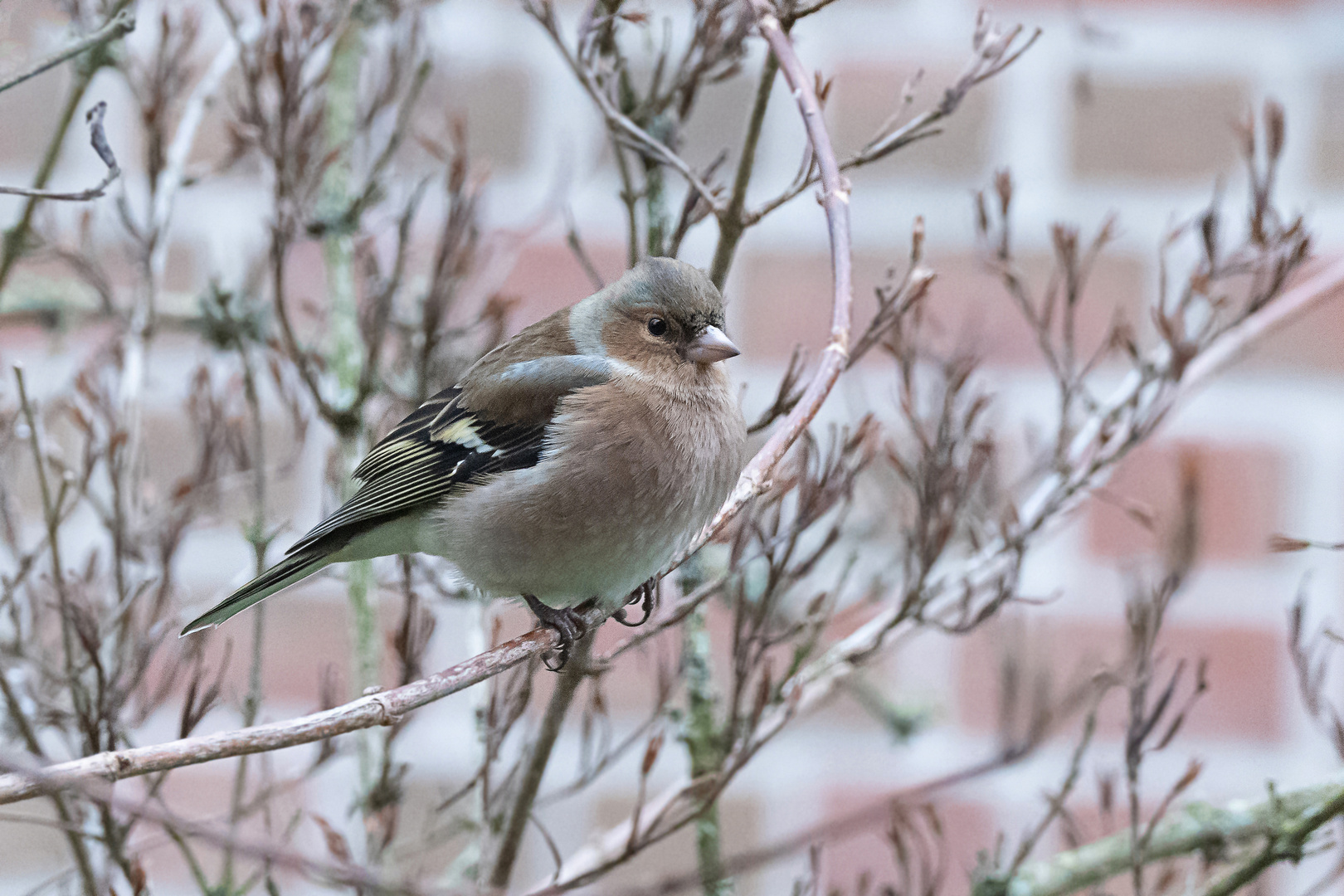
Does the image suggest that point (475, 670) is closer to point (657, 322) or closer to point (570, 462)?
point (570, 462)

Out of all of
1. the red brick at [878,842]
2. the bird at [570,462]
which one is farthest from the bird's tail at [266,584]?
the red brick at [878,842]

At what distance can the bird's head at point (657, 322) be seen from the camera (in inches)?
42.8

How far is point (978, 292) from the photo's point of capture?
146cm

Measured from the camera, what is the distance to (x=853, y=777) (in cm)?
147

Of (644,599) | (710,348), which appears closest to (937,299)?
(710,348)

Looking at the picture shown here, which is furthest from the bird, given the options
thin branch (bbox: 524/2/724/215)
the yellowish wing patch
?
thin branch (bbox: 524/2/724/215)

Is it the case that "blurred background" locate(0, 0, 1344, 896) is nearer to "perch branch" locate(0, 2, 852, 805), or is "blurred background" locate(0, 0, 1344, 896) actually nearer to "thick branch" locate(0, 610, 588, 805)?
"perch branch" locate(0, 2, 852, 805)

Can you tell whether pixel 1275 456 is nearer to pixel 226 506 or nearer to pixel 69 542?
pixel 226 506

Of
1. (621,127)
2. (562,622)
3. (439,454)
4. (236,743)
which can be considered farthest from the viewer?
(439,454)

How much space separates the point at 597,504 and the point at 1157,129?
2.65 feet

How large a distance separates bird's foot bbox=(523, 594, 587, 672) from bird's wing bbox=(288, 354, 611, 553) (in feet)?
0.37

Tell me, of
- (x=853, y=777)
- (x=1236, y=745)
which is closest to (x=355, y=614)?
(x=853, y=777)

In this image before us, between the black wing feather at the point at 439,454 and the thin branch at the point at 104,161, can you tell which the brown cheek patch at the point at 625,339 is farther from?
the thin branch at the point at 104,161

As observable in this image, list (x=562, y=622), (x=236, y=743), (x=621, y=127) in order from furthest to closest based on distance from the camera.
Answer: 1. (x=562, y=622)
2. (x=621, y=127)
3. (x=236, y=743)
